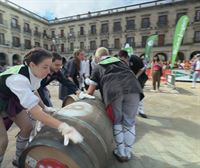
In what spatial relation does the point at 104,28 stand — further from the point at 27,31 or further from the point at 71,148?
the point at 71,148

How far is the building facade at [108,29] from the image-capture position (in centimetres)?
2962

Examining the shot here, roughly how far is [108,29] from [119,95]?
34359 mm

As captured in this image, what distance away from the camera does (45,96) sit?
3438 mm

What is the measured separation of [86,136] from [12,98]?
88cm

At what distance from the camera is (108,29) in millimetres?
35281

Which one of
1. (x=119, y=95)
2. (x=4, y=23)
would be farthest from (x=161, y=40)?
(x=119, y=95)

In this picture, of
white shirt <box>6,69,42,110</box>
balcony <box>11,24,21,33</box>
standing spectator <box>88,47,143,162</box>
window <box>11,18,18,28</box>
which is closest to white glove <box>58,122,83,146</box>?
white shirt <box>6,69,42,110</box>

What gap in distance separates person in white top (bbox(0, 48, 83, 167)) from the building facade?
998 inches

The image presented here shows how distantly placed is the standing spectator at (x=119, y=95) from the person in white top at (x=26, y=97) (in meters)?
0.92

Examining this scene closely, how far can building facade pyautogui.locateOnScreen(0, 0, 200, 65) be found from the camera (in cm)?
2962

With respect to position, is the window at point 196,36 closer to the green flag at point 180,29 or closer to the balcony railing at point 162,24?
the balcony railing at point 162,24

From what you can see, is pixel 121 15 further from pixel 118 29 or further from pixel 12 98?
pixel 12 98

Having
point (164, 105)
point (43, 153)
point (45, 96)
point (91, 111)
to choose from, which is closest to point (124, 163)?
point (91, 111)

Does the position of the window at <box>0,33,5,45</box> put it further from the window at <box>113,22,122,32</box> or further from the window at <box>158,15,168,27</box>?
the window at <box>158,15,168,27</box>
